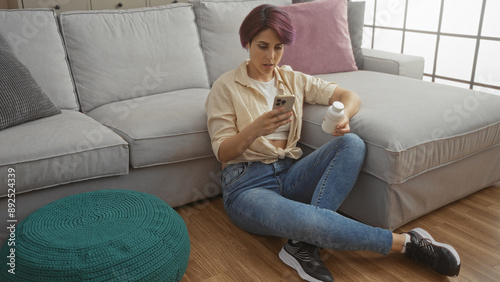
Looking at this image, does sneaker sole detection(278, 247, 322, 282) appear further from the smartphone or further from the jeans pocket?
the smartphone

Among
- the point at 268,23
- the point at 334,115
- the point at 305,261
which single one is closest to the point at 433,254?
the point at 305,261

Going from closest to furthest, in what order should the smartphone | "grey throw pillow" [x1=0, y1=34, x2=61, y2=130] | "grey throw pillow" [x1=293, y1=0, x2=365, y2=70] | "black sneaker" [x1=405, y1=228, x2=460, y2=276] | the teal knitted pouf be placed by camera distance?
1. the teal knitted pouf
2. the smartphone
3. "black sneaker" [x1=405, y1=228, x2=460, y2=276]
4. "grey throw pillow" [x1=0, y1=34, x2=61, y2=130]
5. "grey throw pillow" [x1=293, y1=0, x2=365, y2=70]

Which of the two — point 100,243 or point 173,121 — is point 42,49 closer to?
point 173,121

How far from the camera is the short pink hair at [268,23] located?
61.7 inches

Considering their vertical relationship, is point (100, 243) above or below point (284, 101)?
below

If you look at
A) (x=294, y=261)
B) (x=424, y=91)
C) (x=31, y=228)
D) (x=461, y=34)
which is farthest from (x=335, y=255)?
(x=461, y=34)

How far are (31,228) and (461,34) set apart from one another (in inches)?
109

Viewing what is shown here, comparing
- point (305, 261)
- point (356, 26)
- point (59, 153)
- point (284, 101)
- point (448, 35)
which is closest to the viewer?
point (284, 101)

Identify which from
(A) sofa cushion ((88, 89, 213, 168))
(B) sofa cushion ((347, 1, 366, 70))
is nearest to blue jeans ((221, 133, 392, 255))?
(A) sofa cushion ((88, 89, 213, 168))

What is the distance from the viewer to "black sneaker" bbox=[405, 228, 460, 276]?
1509mm

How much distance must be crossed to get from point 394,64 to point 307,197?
119 centimetres

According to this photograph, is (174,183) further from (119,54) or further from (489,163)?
(489,163)

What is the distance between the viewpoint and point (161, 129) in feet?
6.09

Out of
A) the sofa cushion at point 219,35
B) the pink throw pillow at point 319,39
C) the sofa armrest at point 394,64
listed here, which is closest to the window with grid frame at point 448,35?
the sofa armrest at point 394,64
